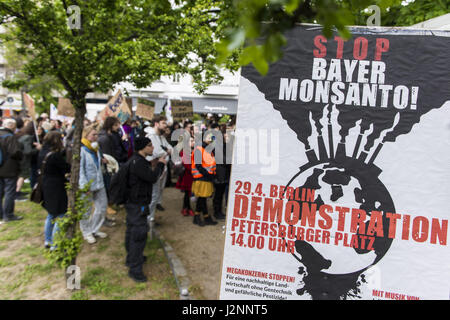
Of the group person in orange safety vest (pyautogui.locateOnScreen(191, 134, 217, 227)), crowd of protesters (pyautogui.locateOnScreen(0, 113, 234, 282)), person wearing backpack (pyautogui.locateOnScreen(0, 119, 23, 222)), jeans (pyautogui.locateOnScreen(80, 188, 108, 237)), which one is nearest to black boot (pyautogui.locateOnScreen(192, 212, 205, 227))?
crowd of protesters (pyautogui.locateOnScreen(0, 113, 234, 282))

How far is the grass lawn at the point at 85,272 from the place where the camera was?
4043 millimetres

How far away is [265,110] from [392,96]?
899mm

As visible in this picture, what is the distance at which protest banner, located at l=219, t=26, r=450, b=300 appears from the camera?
2.14 m

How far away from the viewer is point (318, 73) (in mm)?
2258

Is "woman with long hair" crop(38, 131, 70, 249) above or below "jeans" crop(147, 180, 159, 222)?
above

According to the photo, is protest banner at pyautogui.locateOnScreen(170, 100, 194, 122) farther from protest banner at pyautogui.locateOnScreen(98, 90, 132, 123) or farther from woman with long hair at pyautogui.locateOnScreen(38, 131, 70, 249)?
woman with long hair at pyautogui.locateOnScreen(38, 131, 70, 249)

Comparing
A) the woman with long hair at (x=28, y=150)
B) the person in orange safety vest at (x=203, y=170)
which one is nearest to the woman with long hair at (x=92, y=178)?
the person in orange safety vest at (x=203, y=170)

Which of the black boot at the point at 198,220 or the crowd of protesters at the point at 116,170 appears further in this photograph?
the black boot at the point at 198,220

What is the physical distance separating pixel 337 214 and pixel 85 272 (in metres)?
3.85

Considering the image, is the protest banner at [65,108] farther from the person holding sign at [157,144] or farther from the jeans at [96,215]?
the jeans at [96,215]

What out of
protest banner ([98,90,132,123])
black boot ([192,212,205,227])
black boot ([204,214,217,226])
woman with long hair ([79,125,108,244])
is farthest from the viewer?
protest banner ([98,90,132,123])

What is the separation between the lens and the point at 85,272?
14.8 feet

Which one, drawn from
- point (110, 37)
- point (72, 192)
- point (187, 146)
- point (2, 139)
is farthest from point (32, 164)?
point (110, 37)

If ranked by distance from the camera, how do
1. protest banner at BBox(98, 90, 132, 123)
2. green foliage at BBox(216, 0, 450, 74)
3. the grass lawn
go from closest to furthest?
green foliage at BBox(216, 0, 450, 74) → the grass lawn → protest banner at BBox(98, 90, 132, 123)
